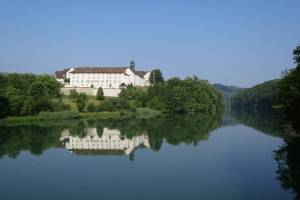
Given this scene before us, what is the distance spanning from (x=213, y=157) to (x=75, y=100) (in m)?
45.5

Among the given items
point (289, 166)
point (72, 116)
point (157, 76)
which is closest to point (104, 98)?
point (72, 116)

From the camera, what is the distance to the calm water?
15570mm

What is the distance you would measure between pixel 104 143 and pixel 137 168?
38.2ft

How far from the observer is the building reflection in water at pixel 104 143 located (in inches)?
1105

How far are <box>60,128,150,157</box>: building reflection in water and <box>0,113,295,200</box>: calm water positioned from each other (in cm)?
7

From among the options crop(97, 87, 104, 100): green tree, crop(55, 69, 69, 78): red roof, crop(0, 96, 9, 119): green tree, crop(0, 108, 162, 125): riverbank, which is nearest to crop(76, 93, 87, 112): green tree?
crop(0, 108, 162, 125): riverbank

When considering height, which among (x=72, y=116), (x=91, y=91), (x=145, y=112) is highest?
(x=91, y=91)

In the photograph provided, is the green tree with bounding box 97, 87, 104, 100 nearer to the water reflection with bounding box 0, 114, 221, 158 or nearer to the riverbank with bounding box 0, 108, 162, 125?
the riverbank with bounding box 0, 108, 162, 125

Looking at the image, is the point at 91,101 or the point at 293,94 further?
the point at 91,101

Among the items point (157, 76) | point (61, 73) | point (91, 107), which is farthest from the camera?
point (61, 73)

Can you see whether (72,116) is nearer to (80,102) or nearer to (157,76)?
(80,102)

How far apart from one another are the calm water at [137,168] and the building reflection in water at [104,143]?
69 mm

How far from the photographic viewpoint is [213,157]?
24859 mm

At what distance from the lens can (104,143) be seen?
3225cm
